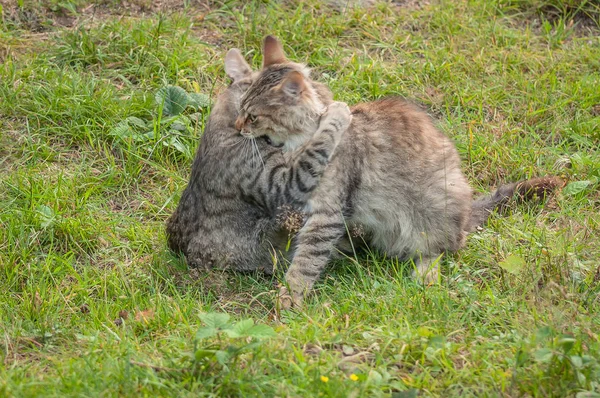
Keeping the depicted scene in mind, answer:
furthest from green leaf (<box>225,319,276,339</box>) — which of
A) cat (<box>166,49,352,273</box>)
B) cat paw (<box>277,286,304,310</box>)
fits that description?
cat (<box>166,49,352,273</box>)

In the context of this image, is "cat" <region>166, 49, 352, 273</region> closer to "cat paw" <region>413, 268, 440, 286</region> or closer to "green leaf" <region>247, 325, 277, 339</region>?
"cat paw" <region>413, 268, 440, 286</region>

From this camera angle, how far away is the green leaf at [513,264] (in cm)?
482

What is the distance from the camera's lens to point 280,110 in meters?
5.29

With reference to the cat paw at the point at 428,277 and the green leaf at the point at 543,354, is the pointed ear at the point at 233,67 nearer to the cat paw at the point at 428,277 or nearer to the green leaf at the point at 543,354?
the cat paw at the point at 428,277

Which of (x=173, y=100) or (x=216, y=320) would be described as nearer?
(x=216, y=320)

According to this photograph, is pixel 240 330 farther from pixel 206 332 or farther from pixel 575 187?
pixel 575 187

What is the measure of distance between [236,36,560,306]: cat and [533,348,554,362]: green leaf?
154cm

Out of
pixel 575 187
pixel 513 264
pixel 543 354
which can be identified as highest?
pixel 543 354

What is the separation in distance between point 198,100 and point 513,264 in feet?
9.89

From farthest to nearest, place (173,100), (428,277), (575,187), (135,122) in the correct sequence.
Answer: (173,100) < (135,122) < (575,187) < (428,277)

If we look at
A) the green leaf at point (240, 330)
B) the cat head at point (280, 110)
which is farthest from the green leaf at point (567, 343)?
the cat head at point (280, 110)

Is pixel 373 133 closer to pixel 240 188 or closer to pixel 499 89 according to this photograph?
pixel 240 188

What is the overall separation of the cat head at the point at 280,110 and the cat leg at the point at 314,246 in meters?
0.59

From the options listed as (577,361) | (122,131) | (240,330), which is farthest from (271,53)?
(577,361)
